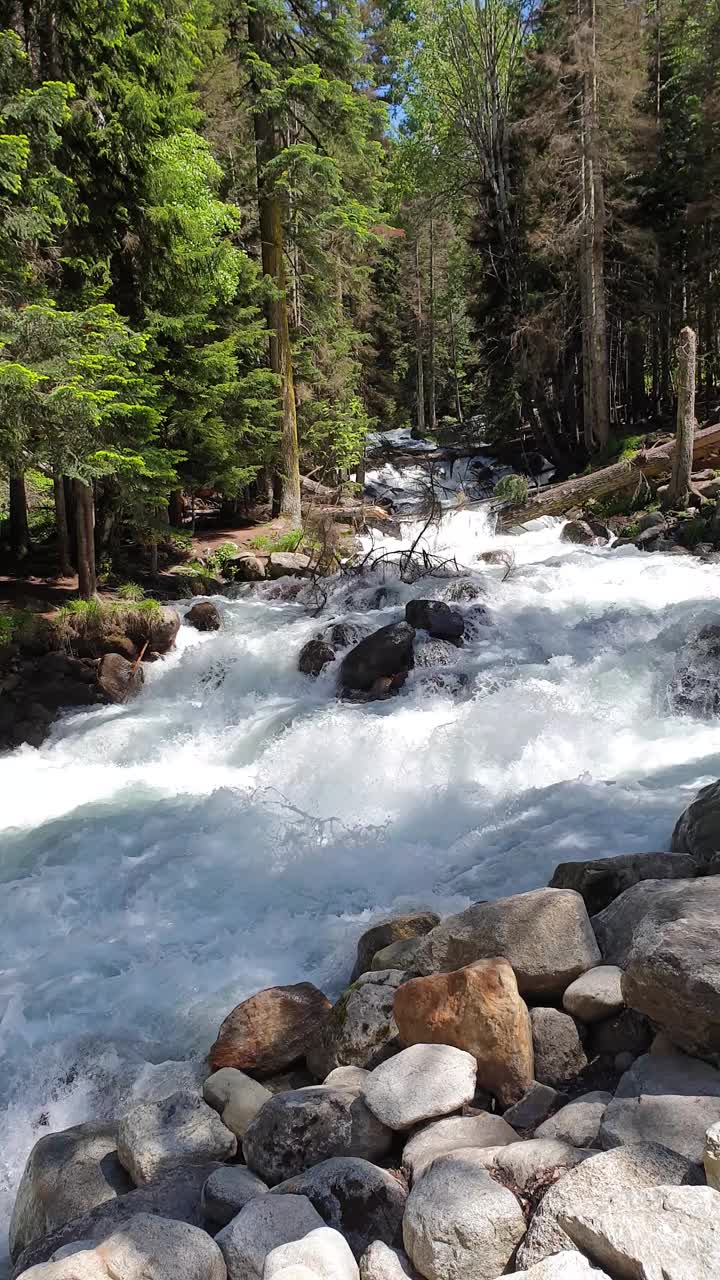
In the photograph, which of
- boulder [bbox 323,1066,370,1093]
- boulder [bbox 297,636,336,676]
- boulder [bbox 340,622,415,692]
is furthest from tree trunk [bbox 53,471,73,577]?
boulder [bbox 323,1066,370,1093]

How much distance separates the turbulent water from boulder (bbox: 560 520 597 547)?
8.97 feet

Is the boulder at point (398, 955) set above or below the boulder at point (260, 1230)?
above

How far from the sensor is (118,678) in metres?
11.1

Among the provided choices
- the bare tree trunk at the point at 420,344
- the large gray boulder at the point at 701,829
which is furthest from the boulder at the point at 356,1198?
the bare tree trunk at the point at 420,344

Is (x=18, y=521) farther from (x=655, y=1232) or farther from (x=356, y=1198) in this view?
(x=655, y=1232)

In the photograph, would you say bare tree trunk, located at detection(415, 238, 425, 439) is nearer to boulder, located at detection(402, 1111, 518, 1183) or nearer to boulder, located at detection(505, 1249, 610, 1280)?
boulder, located at detection(402, 1111, 518, 1183)

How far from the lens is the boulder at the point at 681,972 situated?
9.82 ft

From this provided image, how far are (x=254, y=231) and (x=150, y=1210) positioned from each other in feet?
64.5

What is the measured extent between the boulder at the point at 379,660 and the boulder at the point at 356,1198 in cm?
746

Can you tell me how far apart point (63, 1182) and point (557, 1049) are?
7.38ft

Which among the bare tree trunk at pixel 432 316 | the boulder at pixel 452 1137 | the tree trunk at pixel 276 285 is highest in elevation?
the bare tree trunk at pixel 432 316

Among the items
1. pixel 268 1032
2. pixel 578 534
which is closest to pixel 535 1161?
pixel 268 1032

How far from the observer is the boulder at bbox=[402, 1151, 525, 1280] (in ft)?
8.13

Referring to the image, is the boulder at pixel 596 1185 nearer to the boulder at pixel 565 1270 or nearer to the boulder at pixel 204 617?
the boulder at pixel 565 1270
